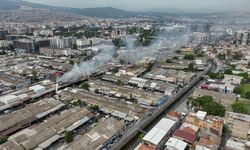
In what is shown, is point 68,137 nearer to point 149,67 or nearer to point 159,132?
point 159,132

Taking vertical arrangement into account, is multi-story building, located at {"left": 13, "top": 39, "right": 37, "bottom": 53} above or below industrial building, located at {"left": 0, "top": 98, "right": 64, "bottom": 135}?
above

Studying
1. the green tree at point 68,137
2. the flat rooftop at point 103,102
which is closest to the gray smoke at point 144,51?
the flat rooftop at point 103,102

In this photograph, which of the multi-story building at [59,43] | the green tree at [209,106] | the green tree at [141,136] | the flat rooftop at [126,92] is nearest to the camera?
the green tree at [141,136]

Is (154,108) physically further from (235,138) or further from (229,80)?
(229,80)

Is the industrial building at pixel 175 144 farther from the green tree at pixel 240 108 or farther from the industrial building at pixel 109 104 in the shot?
the green tree at pixel 240 108

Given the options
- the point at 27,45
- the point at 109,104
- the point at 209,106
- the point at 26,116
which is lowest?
the point at 26,116

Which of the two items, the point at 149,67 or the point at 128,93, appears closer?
the point at 128,93

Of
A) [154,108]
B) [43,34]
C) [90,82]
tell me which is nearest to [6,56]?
[90,82]

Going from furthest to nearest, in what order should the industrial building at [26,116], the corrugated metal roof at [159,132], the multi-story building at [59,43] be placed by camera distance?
1. the multi-story building at [59,43]
2. the industrial building at [26,116]
3. the corrugated metal roof at [159,132]

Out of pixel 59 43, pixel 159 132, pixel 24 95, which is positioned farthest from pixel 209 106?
pixel 59 43

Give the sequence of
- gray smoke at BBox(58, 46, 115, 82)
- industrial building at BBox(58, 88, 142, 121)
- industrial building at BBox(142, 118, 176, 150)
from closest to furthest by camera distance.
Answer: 1. industrial building at BBox(142, 118, 176, 150)
2. industrial building at BBox(58, 88, 142, 121)
3. gray smoke at BBox(58, 46, 115, 82)

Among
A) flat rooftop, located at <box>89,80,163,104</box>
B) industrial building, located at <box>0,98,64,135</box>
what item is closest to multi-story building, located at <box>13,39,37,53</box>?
flat rooftop, located at <box>89,80,163,104</box>

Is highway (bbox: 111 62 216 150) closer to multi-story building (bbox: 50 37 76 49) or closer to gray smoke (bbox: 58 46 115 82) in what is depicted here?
gray smoke (bbox: 58 46 115 82)
